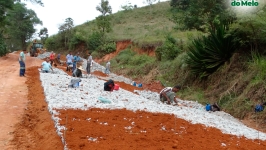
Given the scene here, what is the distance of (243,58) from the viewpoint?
1573 centimetres

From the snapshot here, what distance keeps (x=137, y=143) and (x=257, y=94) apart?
862 centimetres

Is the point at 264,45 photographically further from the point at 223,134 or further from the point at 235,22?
the point at 223,134

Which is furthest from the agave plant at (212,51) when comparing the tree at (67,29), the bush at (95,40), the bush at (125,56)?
the tree at (67,29)

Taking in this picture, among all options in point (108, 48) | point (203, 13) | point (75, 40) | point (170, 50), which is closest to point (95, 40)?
point (108, 48)

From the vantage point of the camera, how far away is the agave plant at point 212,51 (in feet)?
51.7

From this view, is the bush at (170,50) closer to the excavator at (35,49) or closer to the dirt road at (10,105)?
the dirt road at (10,105)

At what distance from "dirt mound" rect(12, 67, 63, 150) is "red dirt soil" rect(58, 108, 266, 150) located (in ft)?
1.22

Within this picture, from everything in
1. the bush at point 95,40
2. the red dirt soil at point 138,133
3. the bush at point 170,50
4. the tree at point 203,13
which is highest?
the tree at point 203,13

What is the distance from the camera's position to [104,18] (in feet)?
136

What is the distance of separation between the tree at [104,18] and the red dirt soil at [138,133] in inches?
1282

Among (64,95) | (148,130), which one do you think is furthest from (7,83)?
(148,130)

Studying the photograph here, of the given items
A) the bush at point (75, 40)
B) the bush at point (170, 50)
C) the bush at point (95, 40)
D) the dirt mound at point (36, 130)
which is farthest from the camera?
the bush at point (75, 40)

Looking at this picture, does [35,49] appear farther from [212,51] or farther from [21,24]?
[212,51]

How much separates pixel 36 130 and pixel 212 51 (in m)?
11.6
